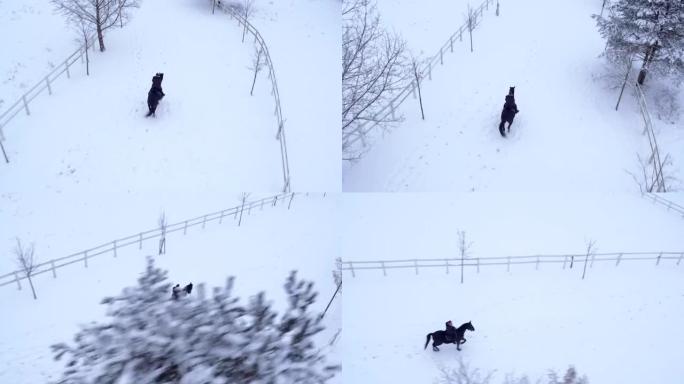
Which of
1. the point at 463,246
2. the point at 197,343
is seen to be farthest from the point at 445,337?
the point at 197,343

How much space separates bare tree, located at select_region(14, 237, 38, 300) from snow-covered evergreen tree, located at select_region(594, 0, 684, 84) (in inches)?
766

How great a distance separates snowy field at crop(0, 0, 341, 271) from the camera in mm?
15570

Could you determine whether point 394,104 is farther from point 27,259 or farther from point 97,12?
point 27,259

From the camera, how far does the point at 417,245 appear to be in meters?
17.8

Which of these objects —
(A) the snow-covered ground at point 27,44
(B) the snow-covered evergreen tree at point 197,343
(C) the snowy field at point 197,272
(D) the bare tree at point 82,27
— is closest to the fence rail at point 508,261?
(C) the snowy field at point 197,272

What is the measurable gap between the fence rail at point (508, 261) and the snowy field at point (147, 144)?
2.97 m

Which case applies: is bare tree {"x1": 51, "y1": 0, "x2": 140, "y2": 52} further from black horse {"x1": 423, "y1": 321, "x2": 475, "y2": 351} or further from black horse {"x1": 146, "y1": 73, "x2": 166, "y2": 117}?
black horse {"x1": 423, "y1": 321, "x2": 475, "y2": 351}

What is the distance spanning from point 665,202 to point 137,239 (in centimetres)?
1800

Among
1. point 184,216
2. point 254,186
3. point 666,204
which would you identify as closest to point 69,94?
point 184,216

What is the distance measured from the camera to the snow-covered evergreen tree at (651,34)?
1689 centimetres

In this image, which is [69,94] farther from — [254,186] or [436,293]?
[436,293]

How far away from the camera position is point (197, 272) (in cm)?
1689

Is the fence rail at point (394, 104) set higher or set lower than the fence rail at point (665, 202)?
higher

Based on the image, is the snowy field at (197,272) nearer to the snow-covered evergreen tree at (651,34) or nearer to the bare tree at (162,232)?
the bare tree at (162,232)
